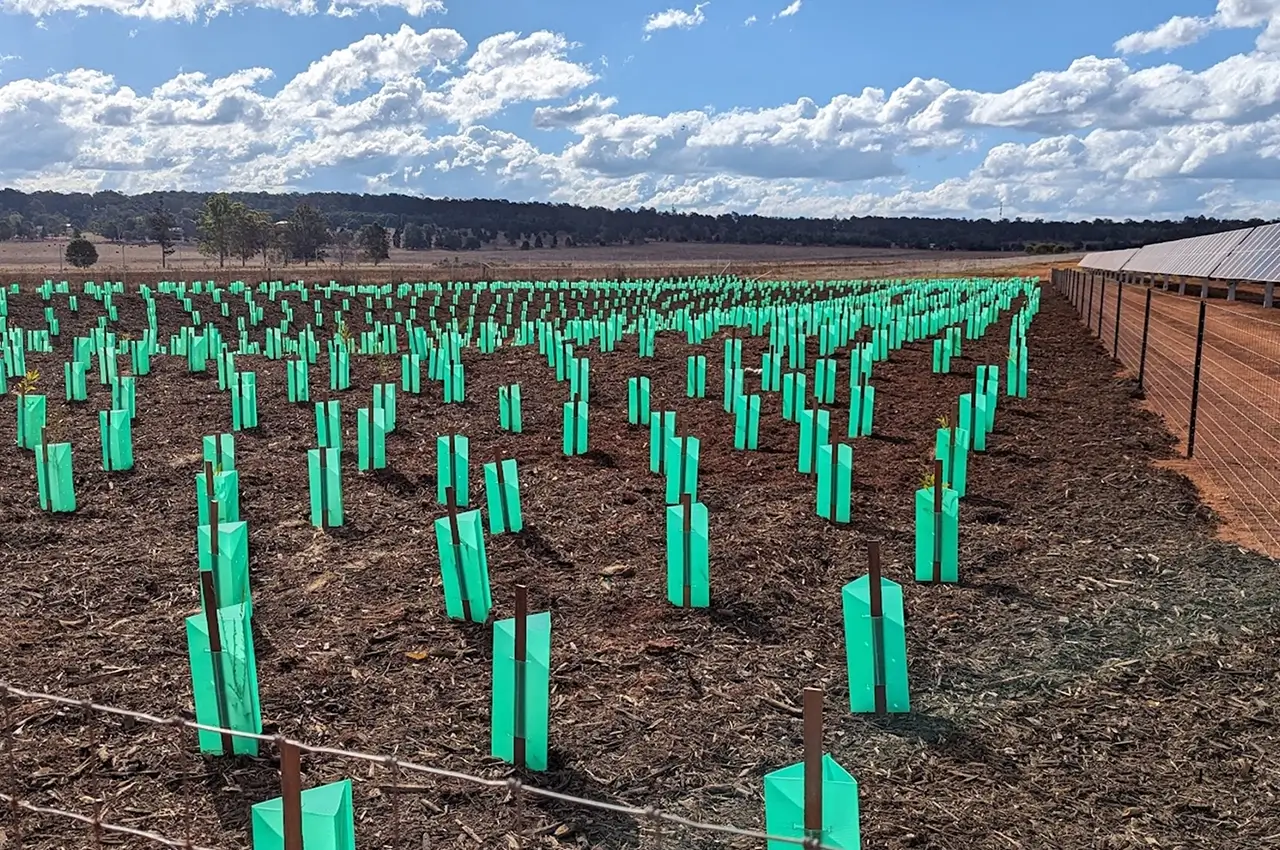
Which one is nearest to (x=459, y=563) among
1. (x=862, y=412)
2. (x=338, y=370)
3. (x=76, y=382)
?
(x=862, y=412)

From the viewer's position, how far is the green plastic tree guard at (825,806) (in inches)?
102

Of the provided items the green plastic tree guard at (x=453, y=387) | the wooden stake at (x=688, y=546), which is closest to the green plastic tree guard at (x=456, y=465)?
the wooden stake at (x=688, y=546)

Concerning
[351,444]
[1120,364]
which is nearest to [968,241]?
[1120,364]

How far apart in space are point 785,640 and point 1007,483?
12.3 feet

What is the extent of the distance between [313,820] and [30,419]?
25.3 feet

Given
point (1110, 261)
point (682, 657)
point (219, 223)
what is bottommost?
point (682, 657)

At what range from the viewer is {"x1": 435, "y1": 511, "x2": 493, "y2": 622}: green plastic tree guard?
16.5 ft

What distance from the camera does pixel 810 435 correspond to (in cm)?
804

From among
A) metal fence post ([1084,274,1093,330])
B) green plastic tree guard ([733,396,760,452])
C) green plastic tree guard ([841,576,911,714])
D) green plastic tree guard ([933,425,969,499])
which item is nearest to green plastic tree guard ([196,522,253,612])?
green plastic tree guard ([841,576,911,714])

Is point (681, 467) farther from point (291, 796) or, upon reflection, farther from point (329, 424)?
point (291, 796)

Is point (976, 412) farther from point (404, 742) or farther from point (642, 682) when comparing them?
point (404, 742)

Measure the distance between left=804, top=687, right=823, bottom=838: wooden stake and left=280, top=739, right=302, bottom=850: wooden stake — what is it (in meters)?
1.19

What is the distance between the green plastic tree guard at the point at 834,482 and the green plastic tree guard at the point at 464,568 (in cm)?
254

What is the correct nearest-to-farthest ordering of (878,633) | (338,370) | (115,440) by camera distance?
(878,633), (115,440), (338,370)
